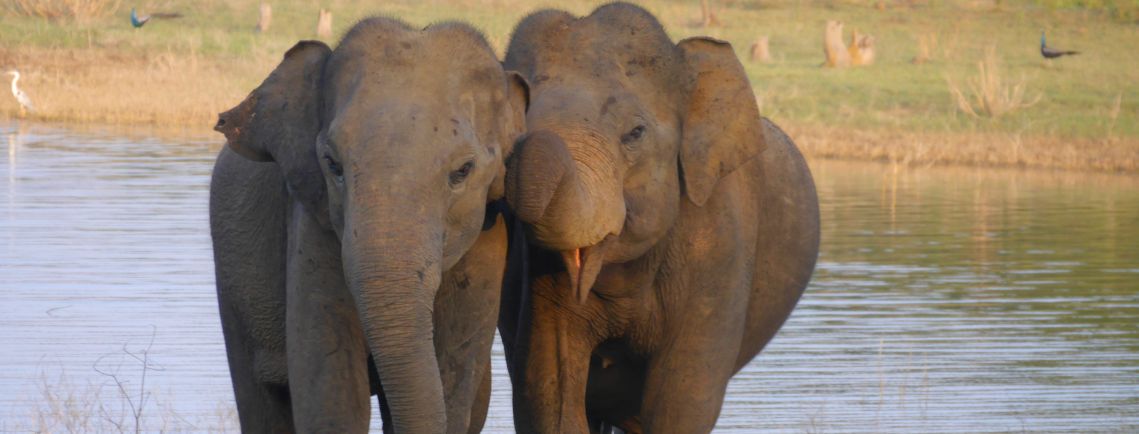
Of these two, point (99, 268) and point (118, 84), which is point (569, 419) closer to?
point (99, 268)

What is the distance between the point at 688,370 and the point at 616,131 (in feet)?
3.57

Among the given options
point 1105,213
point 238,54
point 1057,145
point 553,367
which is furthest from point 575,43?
point 238,54

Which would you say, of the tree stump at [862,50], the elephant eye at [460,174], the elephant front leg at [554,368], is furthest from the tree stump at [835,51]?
the elephant eye at [460,174]

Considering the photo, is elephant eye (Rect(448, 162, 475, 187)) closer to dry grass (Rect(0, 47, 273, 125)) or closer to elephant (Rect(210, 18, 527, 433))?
elephant (Rect(210, 18, 527, 433))

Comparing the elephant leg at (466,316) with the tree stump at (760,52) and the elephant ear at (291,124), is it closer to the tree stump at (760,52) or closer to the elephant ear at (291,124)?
the elephant ear at (291,124)

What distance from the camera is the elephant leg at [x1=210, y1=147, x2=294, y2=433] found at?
6680mm

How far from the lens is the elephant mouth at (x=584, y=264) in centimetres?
663

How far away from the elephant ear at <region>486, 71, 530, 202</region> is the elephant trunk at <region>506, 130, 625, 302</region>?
0.04m

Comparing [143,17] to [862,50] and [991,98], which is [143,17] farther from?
[991,98]

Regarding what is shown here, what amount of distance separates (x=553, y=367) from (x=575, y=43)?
3.74 feet

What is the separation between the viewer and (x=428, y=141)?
5645 millimetres

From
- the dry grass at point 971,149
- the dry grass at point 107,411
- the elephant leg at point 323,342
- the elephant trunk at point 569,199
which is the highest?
the elephant trunk at point 569,199

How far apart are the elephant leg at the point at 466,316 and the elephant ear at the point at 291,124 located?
50 cm

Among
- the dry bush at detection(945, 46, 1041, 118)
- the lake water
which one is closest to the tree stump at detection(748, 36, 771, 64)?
the dry bush at detection(945, 46, 1041, 118)
